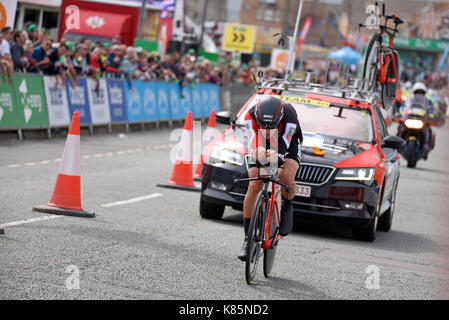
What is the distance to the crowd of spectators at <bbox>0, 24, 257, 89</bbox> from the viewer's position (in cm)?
1931

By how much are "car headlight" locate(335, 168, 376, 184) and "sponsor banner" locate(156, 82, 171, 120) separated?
54.0 feet

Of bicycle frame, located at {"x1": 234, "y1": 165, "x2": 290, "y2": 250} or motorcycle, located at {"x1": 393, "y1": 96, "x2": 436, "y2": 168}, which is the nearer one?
bicycle frame, located at {"x1": 234, "y1": 165, "x2": 290, "y2": 250}

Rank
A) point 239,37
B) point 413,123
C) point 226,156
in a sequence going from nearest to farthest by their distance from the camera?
point 226,156
point 413,123
point 239,37

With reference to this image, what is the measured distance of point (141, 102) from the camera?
26.1 m

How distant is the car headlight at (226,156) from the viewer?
11016mm

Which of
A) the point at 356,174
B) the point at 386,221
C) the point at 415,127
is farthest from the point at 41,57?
the point at 356,174

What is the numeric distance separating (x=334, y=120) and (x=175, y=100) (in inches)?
666

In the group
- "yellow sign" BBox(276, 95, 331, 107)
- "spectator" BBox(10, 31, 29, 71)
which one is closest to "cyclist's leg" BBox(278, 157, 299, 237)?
"yellow sign" BBox(276, 95, 331, 107)

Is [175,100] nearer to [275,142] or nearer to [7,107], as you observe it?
[7,107]

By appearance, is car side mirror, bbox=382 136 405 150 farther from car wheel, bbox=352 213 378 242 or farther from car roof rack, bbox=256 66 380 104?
car wheel, bbox=352 213 378 242

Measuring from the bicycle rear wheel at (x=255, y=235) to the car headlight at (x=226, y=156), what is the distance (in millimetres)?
3312

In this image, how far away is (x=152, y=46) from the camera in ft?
125

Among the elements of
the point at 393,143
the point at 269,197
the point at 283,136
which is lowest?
the point at 269,197

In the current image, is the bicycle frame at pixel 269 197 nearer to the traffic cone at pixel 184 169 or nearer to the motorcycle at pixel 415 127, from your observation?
the traffic cone at pixel 184 169
